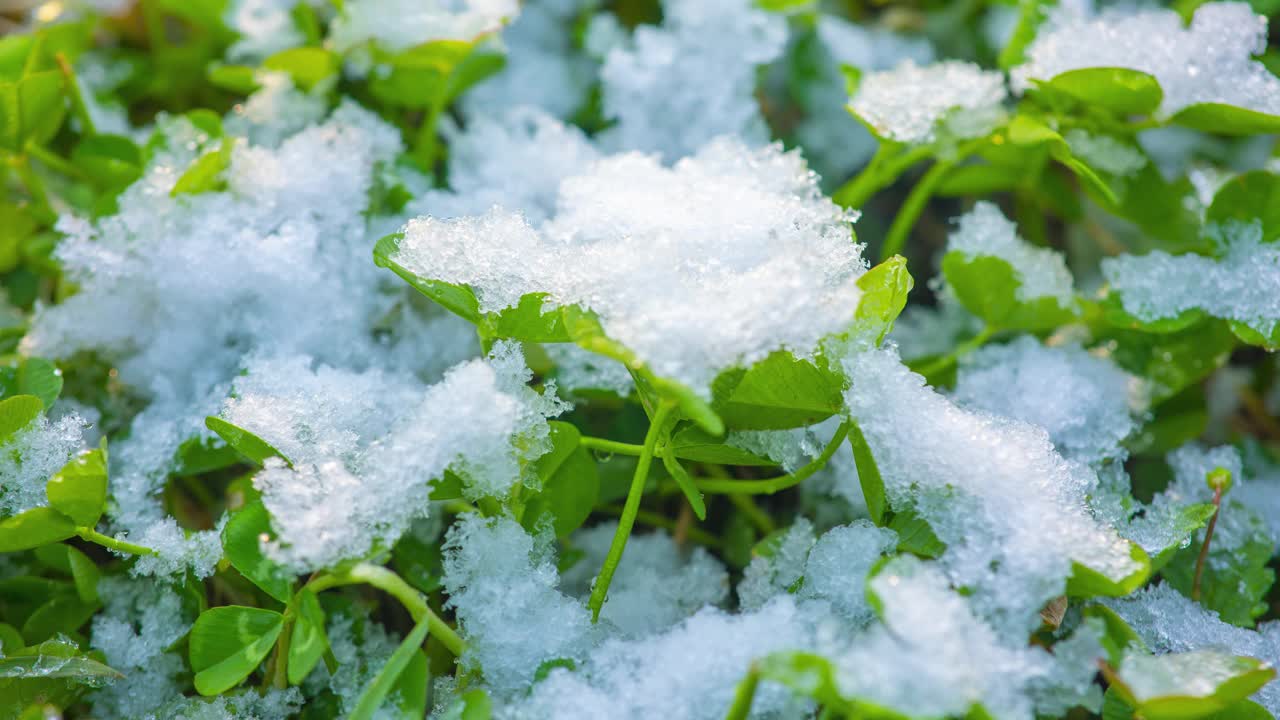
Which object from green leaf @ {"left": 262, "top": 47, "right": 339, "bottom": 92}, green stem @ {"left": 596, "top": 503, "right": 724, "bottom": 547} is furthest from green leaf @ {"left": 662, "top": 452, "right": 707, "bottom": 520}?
green leaf @ {"left": 262, "top": 47, "right": 339, "bottom": 92}

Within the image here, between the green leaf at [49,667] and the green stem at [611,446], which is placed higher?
the green stem at [611,446]

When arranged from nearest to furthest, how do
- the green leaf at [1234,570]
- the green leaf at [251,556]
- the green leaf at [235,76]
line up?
1. the green leaf at [251,556]
2. the green leaf at [1234,570]
3. the green leaf at [235,76]

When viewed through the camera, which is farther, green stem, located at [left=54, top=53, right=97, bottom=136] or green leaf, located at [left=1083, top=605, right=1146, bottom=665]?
green stem, located at [left=54, top=53, right=97, bottom=136]

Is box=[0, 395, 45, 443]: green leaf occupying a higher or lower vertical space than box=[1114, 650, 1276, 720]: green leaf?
lower

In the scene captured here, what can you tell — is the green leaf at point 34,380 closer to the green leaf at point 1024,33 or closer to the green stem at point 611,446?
the green stem at point 611,446

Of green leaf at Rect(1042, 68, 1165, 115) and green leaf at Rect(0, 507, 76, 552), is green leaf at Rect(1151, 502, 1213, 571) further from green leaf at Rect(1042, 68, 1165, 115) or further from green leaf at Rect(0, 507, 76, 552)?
green leaf at Rect(0, 507, 76, 552)

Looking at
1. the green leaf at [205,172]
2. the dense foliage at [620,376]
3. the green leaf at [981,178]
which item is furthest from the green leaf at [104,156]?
the green leaf at [981,178]

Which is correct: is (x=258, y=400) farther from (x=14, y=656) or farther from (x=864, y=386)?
(x=864, y=386)
